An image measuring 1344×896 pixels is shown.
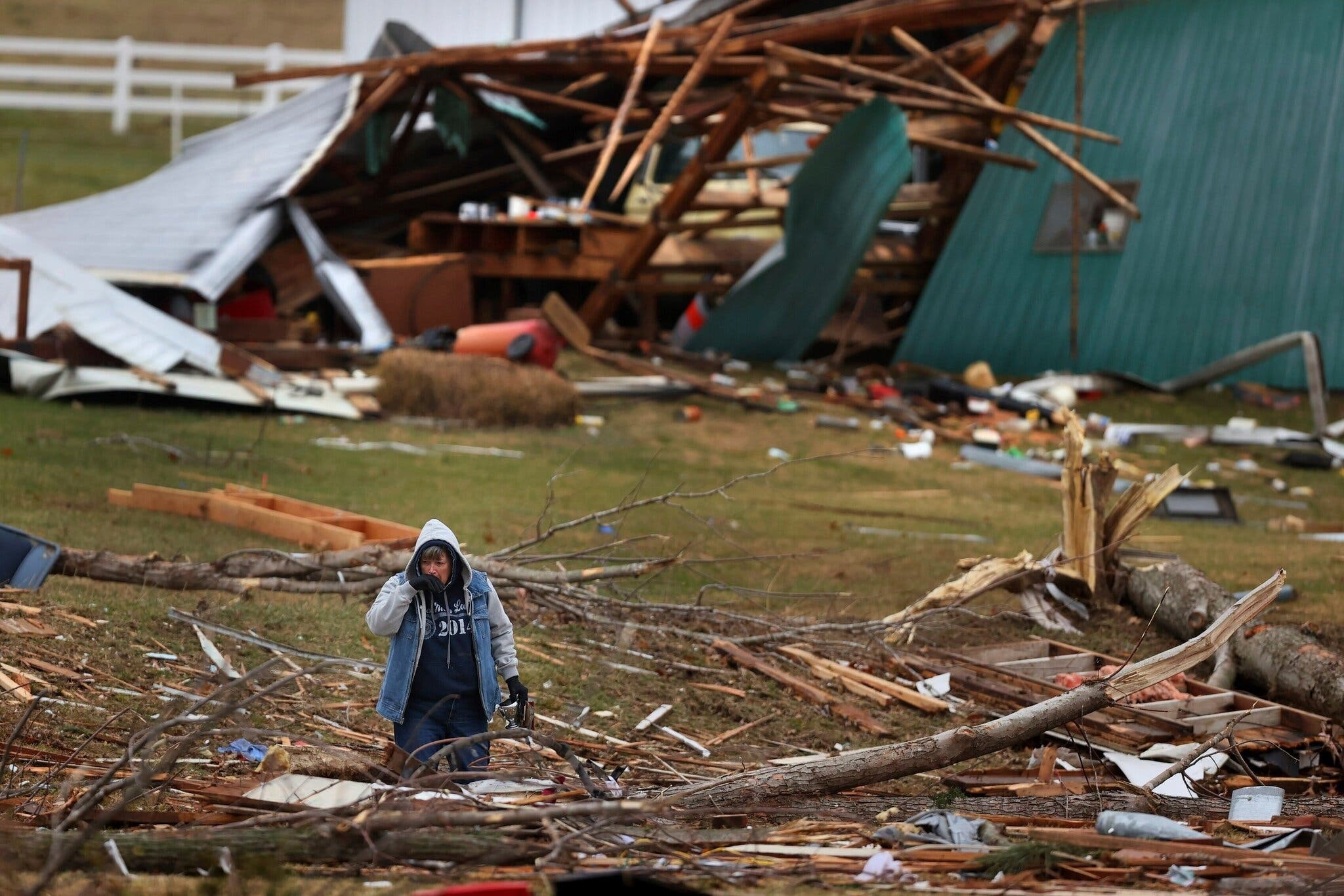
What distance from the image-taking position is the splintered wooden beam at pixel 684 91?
16688 millimetres

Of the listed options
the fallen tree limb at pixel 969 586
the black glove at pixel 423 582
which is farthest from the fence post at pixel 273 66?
the black glove at pixel 423 582

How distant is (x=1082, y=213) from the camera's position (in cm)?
1984

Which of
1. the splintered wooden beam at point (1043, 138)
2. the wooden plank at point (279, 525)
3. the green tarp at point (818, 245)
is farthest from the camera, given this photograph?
the green tarp at point (818, 245)

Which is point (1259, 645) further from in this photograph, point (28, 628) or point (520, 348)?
point (520, 348)

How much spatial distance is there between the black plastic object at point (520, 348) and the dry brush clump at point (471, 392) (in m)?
1.15

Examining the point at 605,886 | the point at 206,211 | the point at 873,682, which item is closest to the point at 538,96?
the point at 206,211

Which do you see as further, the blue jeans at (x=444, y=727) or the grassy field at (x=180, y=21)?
the grassy field at (x=180, y=21)

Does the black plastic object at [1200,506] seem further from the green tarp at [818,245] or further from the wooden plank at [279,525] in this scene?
the wooden plank at [279,525]

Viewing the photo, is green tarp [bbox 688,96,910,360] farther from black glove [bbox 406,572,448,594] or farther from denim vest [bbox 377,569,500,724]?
black glove [bbox 406,572,448,594]

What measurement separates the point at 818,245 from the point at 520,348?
4.85 m

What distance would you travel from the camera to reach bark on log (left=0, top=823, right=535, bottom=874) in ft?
12.9

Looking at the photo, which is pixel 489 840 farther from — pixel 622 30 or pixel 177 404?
pixel 622 30

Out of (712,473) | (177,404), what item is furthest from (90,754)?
(177,404)

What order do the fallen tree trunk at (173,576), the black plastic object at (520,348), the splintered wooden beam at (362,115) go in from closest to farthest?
the fallen tree trunk at (173,576)
the black plastic object at (520,348)
the splintered wooden beam at (362,115)
